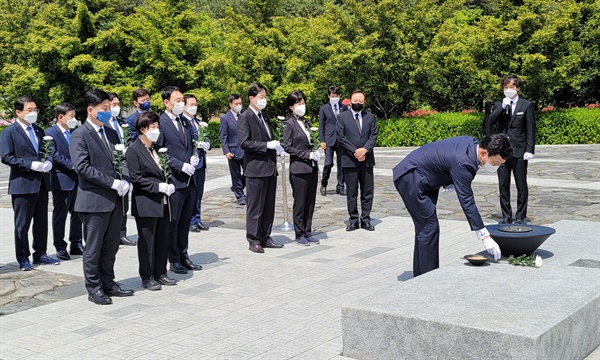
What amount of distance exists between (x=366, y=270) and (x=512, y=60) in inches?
727

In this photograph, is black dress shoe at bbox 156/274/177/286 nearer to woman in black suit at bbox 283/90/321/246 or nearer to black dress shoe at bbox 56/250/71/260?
black dress shoe at bbox 56/250/71/260

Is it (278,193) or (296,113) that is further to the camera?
(278,193)

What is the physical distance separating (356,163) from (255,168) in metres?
1.89

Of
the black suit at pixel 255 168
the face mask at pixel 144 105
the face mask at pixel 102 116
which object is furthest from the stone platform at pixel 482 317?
the face mask at pixel 144 105

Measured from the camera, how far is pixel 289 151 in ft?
29.9

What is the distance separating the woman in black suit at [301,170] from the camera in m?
9.09

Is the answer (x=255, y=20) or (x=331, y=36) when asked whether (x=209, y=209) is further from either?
(x=255, y=20)

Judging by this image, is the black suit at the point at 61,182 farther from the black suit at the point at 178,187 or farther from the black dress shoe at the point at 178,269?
the black dress shoe at the point at 178,269

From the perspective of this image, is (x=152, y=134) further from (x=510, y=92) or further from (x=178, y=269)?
(x=510, y=92)

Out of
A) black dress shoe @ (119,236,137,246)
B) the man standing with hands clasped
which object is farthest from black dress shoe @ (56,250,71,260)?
the man standing with hands clasped

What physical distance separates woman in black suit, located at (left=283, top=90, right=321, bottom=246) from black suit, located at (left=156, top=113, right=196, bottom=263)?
65.6 inches

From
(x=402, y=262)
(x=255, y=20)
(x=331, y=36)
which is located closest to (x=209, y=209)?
(x=402, y=262)

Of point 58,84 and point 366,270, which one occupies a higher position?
point 58,84

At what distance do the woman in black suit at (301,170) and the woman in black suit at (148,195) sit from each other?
2476 millimetres
